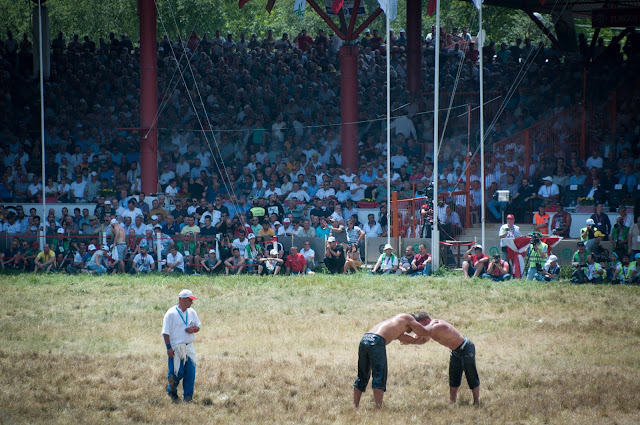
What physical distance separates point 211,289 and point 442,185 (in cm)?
818

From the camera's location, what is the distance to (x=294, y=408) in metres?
11.1

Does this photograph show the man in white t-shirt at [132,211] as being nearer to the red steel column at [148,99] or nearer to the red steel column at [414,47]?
the red steel column at [148,99]

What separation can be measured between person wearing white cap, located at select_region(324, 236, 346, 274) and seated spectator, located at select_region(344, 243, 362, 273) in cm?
12

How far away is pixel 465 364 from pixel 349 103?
17.4m

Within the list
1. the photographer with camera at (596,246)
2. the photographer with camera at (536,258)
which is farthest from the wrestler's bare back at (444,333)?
the photographer with camera at (596,246)

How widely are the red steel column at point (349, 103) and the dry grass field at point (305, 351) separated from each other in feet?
24.6

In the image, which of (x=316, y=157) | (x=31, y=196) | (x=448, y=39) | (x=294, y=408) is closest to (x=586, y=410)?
(x=294, y=408)

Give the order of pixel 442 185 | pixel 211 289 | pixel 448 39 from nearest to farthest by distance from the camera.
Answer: pixel 211 289 < pixel 442 185 < pixel 448 39

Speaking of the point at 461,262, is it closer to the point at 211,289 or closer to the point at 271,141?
the point at 211,289

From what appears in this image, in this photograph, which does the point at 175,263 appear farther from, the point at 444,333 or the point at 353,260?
the point at 444,333

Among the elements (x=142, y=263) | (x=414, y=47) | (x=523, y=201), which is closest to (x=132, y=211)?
(x=142, y=263)

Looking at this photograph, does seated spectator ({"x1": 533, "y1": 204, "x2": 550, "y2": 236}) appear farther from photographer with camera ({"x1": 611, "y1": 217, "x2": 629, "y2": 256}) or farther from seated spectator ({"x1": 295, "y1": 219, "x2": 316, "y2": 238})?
seated spectator ({"x1": 295, "y1": 219, "x2": 316, "y2": 238})

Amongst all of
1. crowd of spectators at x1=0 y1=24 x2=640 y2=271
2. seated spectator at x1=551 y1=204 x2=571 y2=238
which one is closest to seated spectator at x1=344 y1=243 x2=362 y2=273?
crowd of spectators at x1=0 y1=24 x2=640 y2=271

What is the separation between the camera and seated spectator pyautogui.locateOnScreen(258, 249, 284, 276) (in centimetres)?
2125
